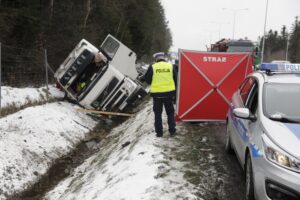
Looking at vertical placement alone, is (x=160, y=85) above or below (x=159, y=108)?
above

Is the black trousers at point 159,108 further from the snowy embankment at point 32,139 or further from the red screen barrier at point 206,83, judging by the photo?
the snowy embankment at point 32,139

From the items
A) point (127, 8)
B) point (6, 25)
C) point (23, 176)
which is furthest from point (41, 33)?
point (127, 8)

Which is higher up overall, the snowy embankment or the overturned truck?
the overturned truck

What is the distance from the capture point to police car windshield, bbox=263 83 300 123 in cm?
523

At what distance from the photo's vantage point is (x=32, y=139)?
984 cm

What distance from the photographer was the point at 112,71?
1465 centimetres

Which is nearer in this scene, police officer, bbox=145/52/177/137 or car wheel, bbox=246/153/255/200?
car wheel, bbox=246/153/255/200

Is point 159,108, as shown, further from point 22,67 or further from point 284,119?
point 22,67

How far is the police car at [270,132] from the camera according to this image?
14.2ft

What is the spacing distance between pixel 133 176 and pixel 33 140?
4.30 meters

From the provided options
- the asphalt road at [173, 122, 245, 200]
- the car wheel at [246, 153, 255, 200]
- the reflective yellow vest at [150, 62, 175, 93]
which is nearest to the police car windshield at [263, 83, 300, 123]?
the car wheel at [246, 153, 255, 200]

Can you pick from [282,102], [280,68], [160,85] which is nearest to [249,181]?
[282,102]

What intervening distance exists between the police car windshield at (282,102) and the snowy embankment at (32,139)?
461 centimetres

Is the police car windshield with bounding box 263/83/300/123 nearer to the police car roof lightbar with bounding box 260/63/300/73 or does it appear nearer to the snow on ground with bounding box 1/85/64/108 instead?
the police car roof lightbar with bounding box 260/63/300/73
